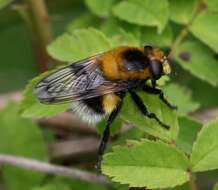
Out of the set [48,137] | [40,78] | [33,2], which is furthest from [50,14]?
[40,78]

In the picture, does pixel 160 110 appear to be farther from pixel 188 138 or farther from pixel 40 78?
pixel 40 78

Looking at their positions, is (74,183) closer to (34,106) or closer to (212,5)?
(34,106)

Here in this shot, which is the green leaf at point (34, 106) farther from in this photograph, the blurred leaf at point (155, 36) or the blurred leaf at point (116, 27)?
the blurred leaf at point (155, 36)

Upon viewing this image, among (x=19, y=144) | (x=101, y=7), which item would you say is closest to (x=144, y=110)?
(x=101, y=7)

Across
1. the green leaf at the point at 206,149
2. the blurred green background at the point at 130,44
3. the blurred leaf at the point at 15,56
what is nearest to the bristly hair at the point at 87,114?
the blurred green background at the point at 130,44

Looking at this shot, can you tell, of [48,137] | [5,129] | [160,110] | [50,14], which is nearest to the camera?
[160,110]

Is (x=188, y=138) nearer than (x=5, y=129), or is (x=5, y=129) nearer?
(x=188, y=138)

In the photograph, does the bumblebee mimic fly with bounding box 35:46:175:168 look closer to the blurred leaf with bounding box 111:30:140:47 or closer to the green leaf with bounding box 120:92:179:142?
the green leaf with bounding box 120:92:179:142
